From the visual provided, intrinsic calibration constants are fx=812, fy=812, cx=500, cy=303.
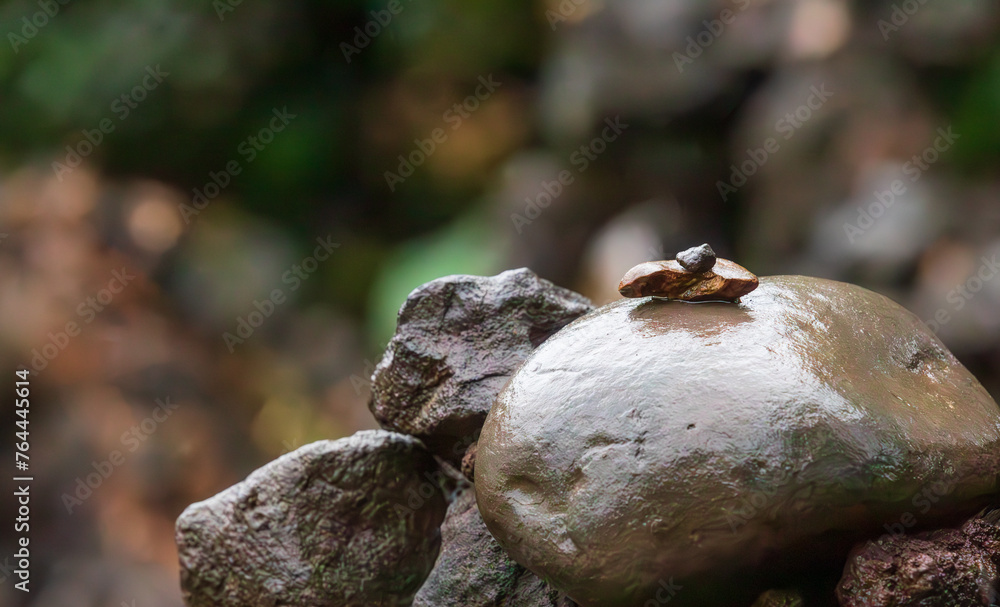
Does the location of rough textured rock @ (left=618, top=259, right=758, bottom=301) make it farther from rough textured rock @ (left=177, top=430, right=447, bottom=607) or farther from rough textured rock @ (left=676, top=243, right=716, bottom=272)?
rough textured rock @ (left=177, top=430, right=447, bottom=607)

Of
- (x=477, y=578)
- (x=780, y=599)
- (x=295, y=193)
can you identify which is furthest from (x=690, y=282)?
(x=295, y=193)

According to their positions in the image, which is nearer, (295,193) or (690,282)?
(690,282)

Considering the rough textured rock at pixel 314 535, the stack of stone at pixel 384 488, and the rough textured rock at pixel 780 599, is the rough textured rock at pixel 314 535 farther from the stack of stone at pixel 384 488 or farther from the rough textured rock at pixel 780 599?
the rough textured rock at pixel 780 599

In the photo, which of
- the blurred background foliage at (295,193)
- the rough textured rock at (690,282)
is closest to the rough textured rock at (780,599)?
the rough textured rock at (690,282)

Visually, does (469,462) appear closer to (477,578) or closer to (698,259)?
(477,578)

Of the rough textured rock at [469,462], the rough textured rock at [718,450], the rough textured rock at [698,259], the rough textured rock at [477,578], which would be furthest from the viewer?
the rough textured rock at [469,462]

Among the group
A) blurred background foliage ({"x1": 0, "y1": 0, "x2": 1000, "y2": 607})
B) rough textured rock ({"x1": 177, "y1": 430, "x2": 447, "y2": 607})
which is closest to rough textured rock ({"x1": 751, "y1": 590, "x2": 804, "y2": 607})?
rough textured rock ({"x1": 177, "y1": 430, "x2": 447, "y2": 607})
